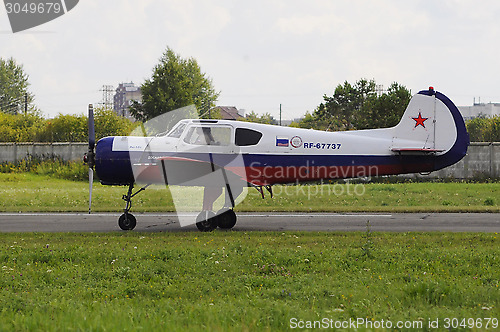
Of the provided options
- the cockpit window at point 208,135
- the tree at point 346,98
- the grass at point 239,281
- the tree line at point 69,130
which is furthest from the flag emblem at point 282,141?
the tree at point 346,98

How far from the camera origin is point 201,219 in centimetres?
1532

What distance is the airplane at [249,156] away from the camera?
602 inches

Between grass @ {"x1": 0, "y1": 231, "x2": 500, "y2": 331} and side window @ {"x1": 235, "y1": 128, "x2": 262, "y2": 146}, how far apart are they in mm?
3327

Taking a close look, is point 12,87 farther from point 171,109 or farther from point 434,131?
point 434,131

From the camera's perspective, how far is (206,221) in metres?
15.4

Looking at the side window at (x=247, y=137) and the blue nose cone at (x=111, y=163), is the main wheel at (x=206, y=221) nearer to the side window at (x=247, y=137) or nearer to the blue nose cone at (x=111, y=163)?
the side window at (x=247, y=137)

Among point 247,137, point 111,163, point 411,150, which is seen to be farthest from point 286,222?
point 111,163

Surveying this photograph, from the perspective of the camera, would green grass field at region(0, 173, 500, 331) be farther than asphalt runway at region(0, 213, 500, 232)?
No

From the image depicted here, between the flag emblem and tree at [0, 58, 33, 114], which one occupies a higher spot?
tree at [0, 58, 33, 114]

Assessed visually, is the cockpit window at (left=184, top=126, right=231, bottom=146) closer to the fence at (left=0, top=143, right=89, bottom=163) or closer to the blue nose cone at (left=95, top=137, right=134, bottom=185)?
the blue nose cone at (left=95, top=137, right=134, bottom=185)

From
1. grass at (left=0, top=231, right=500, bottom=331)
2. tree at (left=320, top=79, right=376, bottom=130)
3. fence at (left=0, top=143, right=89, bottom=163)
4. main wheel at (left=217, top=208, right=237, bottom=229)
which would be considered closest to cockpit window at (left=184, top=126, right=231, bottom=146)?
main wheel at (left=217, top=208, right=237, bottom=229)

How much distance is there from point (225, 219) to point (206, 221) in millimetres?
592

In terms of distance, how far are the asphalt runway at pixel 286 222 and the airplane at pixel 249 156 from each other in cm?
116

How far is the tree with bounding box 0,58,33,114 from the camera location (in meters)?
103
